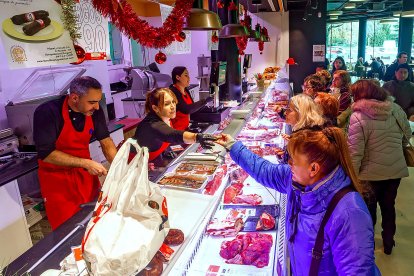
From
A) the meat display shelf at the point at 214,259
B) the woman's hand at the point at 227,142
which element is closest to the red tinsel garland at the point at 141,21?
the woman's hand at the point at 227,142

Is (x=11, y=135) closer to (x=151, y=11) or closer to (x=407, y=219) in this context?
(x=407, y=219)

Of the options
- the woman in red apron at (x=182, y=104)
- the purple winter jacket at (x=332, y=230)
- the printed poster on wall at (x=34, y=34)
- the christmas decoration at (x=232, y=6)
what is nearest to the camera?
the purple winter jacket at (x=332, y=230)

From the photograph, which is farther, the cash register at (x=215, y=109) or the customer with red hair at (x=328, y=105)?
the cash register at (x=215, y=109)

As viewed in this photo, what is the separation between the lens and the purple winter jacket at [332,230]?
5.10 ft

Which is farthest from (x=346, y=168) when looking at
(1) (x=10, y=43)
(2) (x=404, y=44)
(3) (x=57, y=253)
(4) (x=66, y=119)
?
(2) (x=404, y=44)

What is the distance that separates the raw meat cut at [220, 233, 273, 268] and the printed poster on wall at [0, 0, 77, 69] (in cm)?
183

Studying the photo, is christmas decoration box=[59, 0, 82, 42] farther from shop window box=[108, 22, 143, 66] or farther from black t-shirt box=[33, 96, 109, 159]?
shop window box=[108, 22, 143, 66]

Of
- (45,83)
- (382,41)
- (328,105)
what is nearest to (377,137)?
(328,105)

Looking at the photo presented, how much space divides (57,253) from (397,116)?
359 centimetres

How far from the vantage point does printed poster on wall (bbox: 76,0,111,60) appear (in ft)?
9.61

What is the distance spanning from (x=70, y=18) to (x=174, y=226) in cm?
189

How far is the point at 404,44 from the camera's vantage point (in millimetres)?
13344

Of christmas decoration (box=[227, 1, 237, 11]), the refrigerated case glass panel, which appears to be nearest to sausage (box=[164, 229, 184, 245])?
the refrigerated case glass panel

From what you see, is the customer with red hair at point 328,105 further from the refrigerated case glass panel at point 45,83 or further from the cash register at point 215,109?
the refrigerated case glass panel at point 45,83
